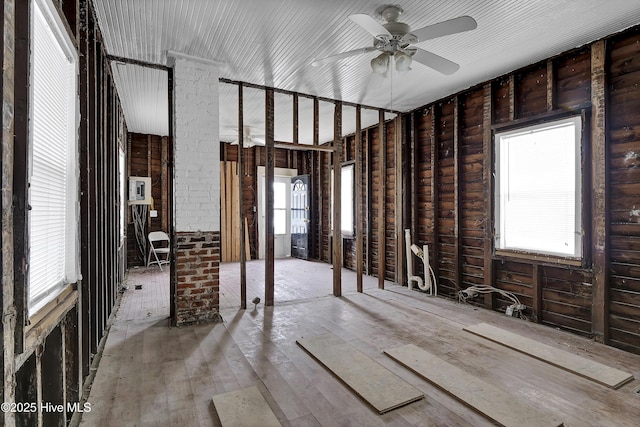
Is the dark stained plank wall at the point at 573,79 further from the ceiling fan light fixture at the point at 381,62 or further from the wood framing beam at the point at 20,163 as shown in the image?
the wood framing beam at the point at 20,163

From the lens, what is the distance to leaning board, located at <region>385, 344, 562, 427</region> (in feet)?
6.63

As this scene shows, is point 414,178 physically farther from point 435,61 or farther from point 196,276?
point 196,276

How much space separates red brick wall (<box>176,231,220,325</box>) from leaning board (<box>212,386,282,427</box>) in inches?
65.0

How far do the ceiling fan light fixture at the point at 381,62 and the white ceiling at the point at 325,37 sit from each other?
1.15 feet

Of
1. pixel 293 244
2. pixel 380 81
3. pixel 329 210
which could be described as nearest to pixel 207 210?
pixel 380 81

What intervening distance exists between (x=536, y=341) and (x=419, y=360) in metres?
1.28

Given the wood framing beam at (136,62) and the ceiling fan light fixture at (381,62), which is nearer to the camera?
the ceiling fan light fixture at (381,62)

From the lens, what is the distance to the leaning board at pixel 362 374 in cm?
223

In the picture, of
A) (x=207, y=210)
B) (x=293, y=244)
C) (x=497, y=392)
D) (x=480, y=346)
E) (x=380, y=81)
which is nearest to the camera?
(x=497, y=392)

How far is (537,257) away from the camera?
3.79 meters

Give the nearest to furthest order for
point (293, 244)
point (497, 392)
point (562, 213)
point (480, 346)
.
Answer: point (497, 392), point (480, 346), point (562, 213), point (293, 244)

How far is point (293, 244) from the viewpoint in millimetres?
8844

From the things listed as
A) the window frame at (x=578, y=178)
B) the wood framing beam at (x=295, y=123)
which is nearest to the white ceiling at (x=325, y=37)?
the wood framing beam at (x=295, y=123)

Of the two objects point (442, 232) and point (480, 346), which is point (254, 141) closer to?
point (442, 232)
